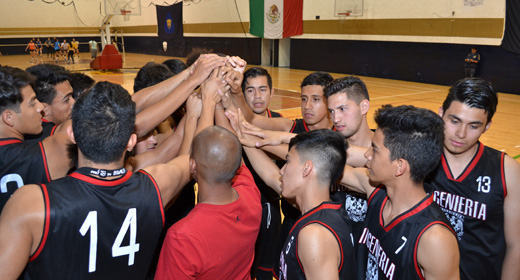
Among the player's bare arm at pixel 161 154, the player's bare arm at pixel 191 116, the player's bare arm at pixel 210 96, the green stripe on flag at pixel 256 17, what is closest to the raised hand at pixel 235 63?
the player's bare arm at pixel 210 96

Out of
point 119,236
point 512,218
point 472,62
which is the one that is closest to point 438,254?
point 512,218

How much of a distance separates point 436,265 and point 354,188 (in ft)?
2.98

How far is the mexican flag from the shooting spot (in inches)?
906

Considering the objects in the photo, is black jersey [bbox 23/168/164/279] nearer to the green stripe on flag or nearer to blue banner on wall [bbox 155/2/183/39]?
the green stripe on flag

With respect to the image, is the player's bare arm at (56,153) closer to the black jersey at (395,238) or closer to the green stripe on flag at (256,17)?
the black jersey at (395,238)

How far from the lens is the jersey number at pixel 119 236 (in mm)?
1928

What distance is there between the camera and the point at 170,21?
29375 mm

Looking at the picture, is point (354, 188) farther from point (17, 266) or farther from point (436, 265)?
point (17, 266)

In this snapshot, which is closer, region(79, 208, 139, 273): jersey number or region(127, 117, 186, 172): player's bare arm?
region(79, 208, 139, 273): jersey number

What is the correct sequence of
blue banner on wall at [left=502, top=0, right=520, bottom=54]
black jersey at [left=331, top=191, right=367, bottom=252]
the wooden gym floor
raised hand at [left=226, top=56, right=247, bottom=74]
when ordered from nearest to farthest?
black jersey at [left=331, top=191, right=367, bottom=252] → raised hand at [left=226, top=56, right=247, bottom=74] → the wooden gym floor → blue banner on wall at [left=502, top=0, right=520, bottom=54]

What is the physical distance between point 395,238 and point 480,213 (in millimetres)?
798

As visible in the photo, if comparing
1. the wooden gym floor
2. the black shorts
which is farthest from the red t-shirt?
the wooden gym floor

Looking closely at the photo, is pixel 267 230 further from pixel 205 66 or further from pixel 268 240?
pixel 205 66

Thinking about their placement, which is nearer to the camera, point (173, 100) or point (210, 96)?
point (173, 100)
